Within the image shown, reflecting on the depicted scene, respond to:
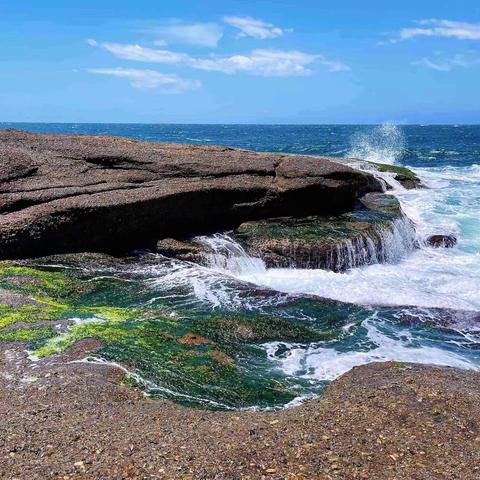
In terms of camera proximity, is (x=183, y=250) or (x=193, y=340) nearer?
(x=193, y=340)

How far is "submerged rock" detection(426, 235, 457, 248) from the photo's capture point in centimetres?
2298

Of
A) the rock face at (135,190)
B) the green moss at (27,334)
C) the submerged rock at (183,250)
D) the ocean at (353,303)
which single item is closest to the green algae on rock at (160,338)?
the green moss at (27,334)

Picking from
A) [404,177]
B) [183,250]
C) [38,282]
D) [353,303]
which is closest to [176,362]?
[38,282]

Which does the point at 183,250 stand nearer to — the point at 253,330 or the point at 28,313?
the point at 253,330

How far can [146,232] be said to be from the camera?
64.3 feet

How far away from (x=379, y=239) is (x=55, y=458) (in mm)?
15756

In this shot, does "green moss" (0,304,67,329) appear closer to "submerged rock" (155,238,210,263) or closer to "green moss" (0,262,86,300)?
"green moss" (0,262,86,300)

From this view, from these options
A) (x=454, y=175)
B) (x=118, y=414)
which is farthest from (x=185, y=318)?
(x=454, y=175)

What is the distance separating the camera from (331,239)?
763 inches

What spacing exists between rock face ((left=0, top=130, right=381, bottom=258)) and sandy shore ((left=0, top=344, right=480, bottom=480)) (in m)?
9.07

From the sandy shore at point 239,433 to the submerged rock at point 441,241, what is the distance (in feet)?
47.0

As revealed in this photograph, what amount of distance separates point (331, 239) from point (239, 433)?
1254 cm

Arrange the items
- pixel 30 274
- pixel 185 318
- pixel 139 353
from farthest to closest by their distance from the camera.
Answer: pixel 30 274 < pixel 185 318 < pixel 139 353

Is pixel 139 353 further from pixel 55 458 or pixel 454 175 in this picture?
pixel 454 175
